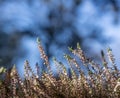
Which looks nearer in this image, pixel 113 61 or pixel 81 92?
pixel 81 92

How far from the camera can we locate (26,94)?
263 centimetres

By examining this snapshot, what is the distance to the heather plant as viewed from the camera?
2598 millimetres

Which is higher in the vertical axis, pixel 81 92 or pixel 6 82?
pixel 6 82

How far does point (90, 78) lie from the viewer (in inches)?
106

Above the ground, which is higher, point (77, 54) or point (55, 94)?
point (77, 54)

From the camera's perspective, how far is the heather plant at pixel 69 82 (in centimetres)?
260

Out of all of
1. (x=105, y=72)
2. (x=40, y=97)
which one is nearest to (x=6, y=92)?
(x=40, y=97)

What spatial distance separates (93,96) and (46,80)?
1.09ft

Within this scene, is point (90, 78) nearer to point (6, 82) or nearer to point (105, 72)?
point (105, 72)

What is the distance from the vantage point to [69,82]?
2.77 meters

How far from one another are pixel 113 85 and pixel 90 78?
177 millimetres

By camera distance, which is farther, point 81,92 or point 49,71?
point 49,71

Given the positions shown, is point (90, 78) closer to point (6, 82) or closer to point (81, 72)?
point (81, 72)

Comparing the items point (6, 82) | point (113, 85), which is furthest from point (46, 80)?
point (113, 85)
